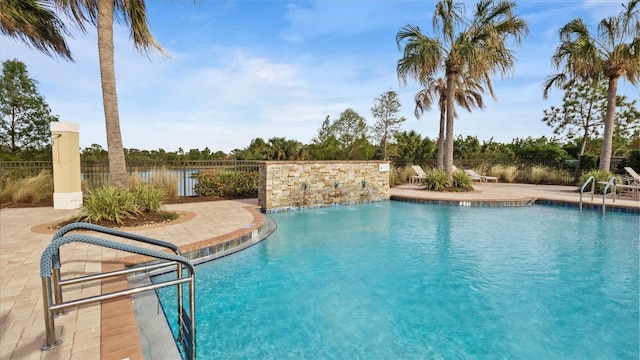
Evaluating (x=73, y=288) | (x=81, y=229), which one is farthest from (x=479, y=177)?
(x=81, y=229)

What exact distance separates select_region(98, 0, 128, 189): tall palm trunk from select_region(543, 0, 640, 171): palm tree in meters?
17.0

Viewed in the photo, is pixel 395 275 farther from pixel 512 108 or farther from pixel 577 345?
pixel 512 108

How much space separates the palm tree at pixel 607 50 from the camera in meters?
12.9

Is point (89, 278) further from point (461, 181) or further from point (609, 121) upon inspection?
Answer: point (609, 121)

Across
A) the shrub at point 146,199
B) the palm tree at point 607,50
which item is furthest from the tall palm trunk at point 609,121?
the shrub at point 146,199

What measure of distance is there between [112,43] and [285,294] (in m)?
6.74

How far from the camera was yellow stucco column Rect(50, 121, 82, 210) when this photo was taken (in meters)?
8.22

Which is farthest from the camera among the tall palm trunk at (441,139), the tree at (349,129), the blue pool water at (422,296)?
the tree at (349,129)

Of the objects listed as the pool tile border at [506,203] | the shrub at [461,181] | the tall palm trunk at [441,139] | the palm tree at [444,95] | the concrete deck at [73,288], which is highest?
the palm tree at [444,95]

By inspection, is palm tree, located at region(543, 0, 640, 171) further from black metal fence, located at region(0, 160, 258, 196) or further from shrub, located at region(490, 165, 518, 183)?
black metal fence, located at region(0, 160, 258, 196)

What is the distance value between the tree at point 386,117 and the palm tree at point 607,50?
48.6 ft

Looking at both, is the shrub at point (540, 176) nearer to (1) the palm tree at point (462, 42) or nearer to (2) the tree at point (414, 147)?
(2) the tree at point (414, 147)

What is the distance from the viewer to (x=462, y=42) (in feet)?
42.2

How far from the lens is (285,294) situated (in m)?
4.24
